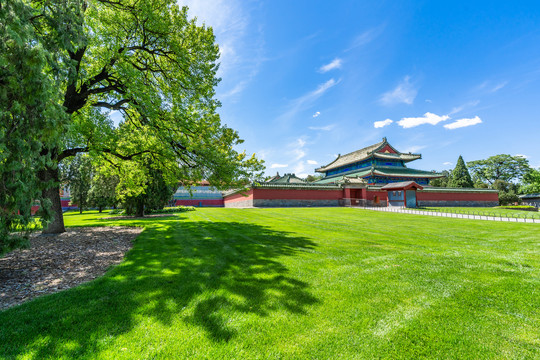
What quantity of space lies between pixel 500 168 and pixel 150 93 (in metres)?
88.4

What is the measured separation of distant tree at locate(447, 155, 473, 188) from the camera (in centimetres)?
5631

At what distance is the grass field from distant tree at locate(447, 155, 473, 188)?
2557 inches

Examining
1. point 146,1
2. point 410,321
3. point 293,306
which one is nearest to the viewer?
point 410,321

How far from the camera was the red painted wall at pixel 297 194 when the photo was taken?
31.9 metres

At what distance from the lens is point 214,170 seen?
1114 centimetres

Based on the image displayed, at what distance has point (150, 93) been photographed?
29.9 ft

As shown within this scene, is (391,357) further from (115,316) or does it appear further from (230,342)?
(115,316)

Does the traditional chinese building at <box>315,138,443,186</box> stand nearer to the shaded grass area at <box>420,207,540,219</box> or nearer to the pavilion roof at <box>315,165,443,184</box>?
the pavilion roof at <box>315,165,443,184</box>

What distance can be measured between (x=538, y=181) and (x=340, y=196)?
4947cm

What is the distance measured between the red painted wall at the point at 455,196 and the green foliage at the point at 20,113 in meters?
43.9

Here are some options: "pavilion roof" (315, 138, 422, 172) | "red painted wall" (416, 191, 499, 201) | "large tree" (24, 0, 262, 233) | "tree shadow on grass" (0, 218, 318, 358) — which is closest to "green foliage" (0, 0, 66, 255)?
"tree shadow on grass" (0, 218, 318, 358)

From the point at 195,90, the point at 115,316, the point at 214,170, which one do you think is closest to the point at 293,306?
the point at 115,316

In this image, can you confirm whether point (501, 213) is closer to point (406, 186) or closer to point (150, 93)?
point (406, 186)

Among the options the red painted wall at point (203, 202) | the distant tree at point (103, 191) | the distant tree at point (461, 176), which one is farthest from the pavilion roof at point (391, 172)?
the distant tree at point (103, 191)
